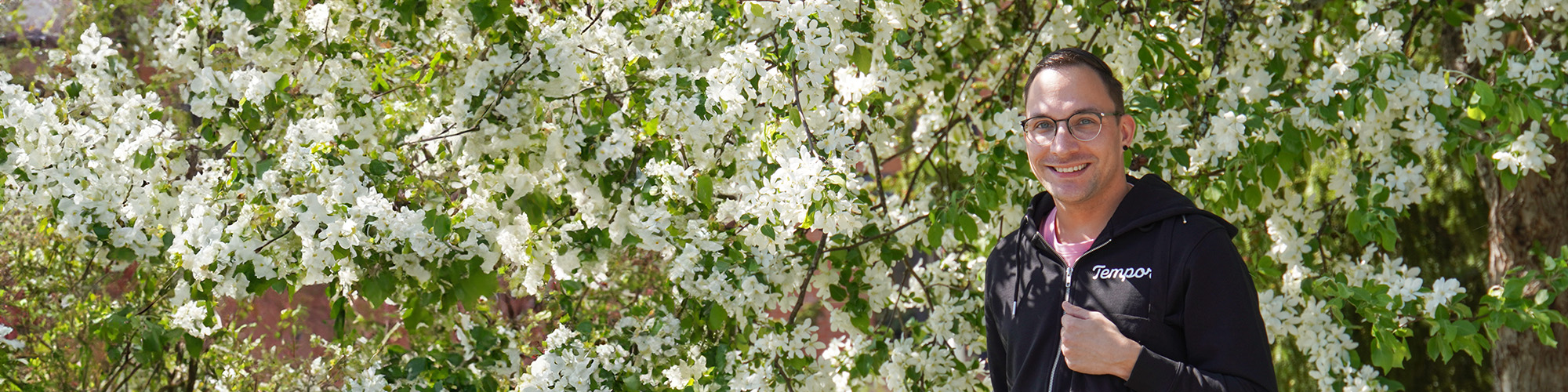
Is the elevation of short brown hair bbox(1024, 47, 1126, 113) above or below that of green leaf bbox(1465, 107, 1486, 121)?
below

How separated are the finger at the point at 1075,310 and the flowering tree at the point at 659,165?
67 centimetres

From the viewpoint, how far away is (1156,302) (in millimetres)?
1558

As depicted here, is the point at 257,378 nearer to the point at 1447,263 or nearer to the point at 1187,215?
the point at 1187,215

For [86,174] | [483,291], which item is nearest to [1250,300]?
[483,291]

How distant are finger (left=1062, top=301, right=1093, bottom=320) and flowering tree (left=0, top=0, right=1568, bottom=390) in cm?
67

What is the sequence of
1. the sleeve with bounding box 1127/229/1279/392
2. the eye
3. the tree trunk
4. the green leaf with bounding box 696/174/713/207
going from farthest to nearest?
the tree trunk < the green leaf with bounding box 696/174/713/207 < the eye < the sleeve with bounding box 1127/229/1279/392

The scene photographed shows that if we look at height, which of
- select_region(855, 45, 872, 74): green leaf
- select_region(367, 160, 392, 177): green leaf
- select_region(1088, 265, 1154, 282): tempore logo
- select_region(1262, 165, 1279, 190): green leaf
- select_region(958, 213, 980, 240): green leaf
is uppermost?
select_region(855, 45, 872, 74): green leaf

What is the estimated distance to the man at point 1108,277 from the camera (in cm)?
150

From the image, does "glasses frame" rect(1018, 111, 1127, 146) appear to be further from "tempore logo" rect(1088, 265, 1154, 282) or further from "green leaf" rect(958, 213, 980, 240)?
"green leaf" rect(958, 213, 980, 240)

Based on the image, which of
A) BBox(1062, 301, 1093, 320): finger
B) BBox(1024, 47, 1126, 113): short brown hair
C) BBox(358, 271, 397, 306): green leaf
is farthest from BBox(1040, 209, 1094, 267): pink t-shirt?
BBox(358, 271, 397, 306): green leaf

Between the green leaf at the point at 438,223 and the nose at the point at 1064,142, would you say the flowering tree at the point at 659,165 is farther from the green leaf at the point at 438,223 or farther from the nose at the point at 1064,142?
the nose at the point at 1064,142

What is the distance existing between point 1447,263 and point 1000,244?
3.71 metres

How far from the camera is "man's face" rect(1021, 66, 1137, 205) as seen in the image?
1671mm

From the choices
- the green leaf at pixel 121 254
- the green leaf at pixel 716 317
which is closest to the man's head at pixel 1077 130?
the green leaf at pixel 716 317
